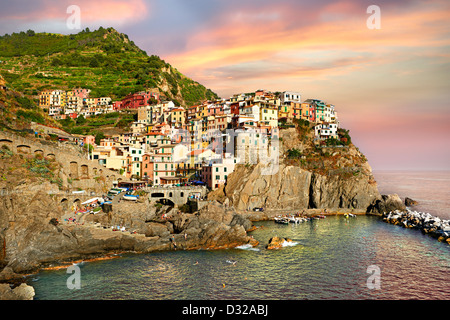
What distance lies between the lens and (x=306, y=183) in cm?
7144

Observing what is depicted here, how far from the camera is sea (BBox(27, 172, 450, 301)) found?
30031mm

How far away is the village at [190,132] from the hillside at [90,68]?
12.1 m

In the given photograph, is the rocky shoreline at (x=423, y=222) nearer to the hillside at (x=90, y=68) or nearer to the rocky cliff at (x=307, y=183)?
the rocky cliff at (x=307, y=183)

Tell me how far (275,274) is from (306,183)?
3959cm

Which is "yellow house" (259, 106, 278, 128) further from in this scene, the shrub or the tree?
the tree

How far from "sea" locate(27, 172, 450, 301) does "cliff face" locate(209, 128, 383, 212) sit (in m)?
17.6

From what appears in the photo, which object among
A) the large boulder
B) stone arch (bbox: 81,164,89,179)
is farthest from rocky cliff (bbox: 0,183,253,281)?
the large boulder

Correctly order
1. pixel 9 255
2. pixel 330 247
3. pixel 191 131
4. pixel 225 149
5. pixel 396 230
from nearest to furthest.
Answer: pixel 9 255 < pixel 330 247 < pixel 396 230 < pixel 225 149 < pixel 191 131

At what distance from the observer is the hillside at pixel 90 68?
129375 mm

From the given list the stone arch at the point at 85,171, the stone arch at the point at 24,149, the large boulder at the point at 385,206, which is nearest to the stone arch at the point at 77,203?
the stone arch at the point at 85,171

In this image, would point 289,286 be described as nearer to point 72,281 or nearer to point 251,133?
point 72,281

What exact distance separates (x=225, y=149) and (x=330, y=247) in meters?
38.5

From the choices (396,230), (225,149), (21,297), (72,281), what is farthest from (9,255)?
(396,230)

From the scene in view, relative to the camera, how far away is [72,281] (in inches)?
1261
